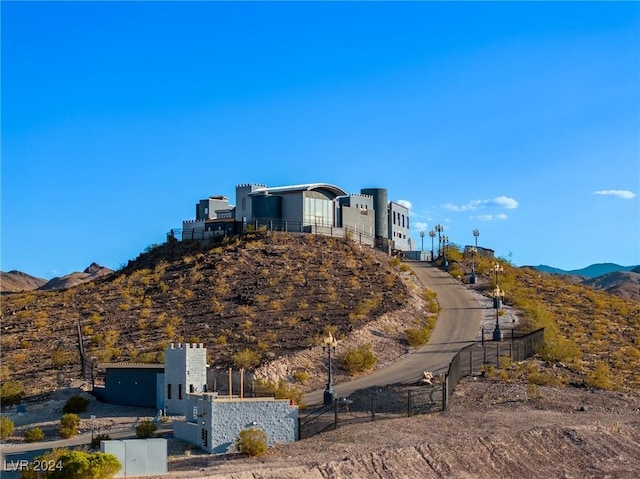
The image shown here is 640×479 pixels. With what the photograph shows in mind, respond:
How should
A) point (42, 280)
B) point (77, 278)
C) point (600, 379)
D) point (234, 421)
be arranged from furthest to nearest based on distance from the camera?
point (42, 280) → point (77, 278) → point (600, 379) → point (234, 421)

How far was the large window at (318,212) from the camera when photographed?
2916 inches

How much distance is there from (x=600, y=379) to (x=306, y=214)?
35.1 metres

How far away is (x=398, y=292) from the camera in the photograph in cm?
6341

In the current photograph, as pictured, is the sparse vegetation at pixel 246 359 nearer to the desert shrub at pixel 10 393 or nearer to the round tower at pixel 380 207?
the desert shrub at pixel 10 393

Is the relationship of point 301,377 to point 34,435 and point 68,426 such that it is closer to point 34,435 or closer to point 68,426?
point 68,426

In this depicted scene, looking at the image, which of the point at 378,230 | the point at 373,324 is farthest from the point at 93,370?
the point at 378,230

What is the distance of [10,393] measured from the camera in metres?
46.0

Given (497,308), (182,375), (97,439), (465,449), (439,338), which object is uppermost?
(497,308)

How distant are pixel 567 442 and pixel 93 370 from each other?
1096 inches

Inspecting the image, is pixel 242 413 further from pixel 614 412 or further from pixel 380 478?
pixel 614 412

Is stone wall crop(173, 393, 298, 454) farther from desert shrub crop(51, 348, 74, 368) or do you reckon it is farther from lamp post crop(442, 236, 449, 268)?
lamp post crop(442, 236, 449, 268)

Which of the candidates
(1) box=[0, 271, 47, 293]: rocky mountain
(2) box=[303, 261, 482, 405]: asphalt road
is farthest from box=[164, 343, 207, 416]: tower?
(1) box=[0, 271, 47, 293]: rocky mountain

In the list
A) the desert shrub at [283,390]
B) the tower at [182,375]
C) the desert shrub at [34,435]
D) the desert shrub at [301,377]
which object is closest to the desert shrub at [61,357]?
the tower at [182,375]

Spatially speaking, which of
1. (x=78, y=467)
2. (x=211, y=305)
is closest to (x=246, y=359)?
(x=211, y=305)
